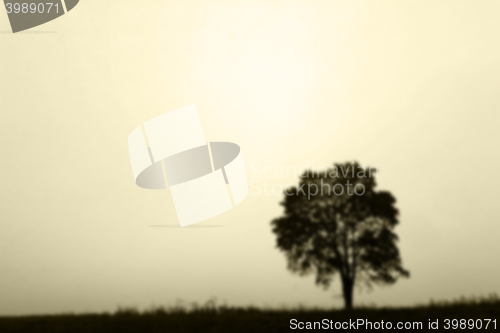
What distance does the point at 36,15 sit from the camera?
9.82 metres

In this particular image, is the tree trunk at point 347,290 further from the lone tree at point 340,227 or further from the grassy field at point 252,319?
the grassy field at point 252,319

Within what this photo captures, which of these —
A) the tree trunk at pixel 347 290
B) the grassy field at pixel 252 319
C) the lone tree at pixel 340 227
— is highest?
the lone tree at pixel 340 227

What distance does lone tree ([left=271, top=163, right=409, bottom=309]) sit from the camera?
8.26 m

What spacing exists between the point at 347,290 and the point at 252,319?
2.70 metres

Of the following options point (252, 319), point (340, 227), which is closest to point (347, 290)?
point (340, 227)

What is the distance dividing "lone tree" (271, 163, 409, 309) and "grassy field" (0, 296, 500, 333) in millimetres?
1556

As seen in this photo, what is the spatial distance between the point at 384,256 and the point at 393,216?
1.03 m

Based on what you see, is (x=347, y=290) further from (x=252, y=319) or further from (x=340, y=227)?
(x=252, y=319)

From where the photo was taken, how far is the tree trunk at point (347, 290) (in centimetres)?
777

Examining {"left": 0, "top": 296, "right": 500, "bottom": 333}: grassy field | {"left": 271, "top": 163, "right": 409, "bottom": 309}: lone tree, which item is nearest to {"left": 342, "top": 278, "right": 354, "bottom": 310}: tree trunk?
{"left": 271, "top": 163, "right": 409, "bottom": 309}: lone tree

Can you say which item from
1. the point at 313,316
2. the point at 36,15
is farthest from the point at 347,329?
the point at 36,15

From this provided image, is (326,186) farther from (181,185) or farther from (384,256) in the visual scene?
(181,185)

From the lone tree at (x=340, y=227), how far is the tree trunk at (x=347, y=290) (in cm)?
14

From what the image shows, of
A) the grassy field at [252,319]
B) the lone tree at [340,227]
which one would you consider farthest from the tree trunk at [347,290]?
the grassy field at [252,319]
